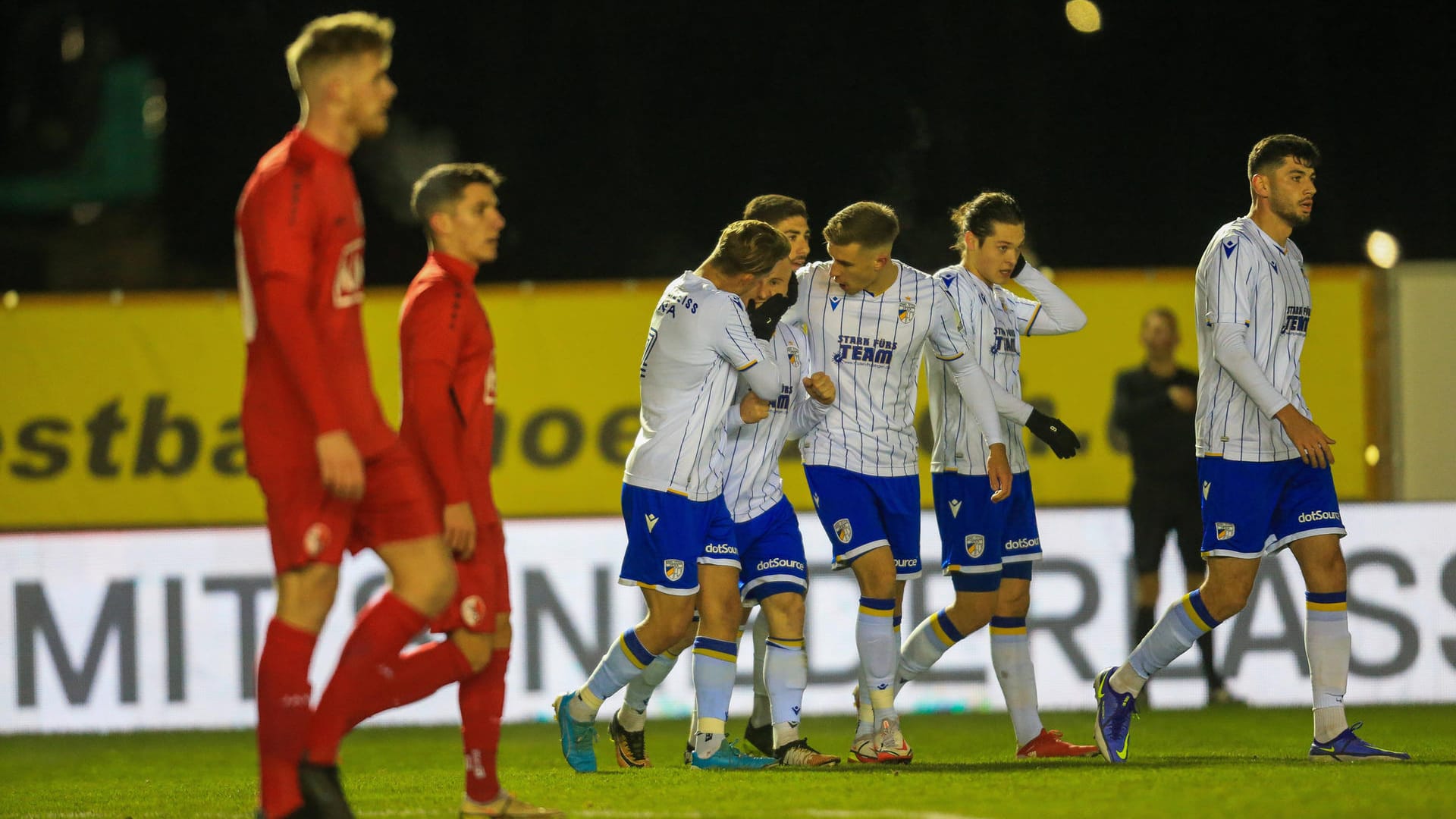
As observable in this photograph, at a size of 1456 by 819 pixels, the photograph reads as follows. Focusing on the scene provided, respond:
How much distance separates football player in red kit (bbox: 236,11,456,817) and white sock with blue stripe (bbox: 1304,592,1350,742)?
3297 millimetres

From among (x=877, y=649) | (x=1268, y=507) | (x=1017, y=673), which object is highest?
(x=1268, y=507)

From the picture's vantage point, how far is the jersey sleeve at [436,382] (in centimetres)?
461

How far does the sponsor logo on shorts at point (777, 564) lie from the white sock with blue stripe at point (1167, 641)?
1222mm

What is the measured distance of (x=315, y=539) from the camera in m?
4.14

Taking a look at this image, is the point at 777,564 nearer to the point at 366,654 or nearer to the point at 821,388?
the point at 821,388

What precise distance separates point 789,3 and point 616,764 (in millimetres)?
10925

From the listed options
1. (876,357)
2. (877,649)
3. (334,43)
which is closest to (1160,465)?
(876,357)

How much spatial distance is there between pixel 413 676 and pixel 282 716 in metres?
0.45

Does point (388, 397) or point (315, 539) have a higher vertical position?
point (388, 397)

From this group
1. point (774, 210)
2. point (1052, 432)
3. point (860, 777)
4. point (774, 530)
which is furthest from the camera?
point (774, 210)

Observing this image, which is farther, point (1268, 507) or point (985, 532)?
point (985, 532)

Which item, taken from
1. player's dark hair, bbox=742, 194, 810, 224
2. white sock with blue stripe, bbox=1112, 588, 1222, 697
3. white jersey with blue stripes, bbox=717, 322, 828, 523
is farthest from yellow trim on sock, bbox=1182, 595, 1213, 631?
player's dark hair, bbox=742, 194, 810, 224

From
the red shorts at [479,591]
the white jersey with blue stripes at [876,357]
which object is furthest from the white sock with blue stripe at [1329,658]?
the red shorts at [479,591]

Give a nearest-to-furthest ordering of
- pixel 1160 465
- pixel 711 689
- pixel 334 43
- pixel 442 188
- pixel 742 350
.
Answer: pixel 334 43
pixel 442 188
pixel 742 350
pixel 711 689
pixel 1160 465
